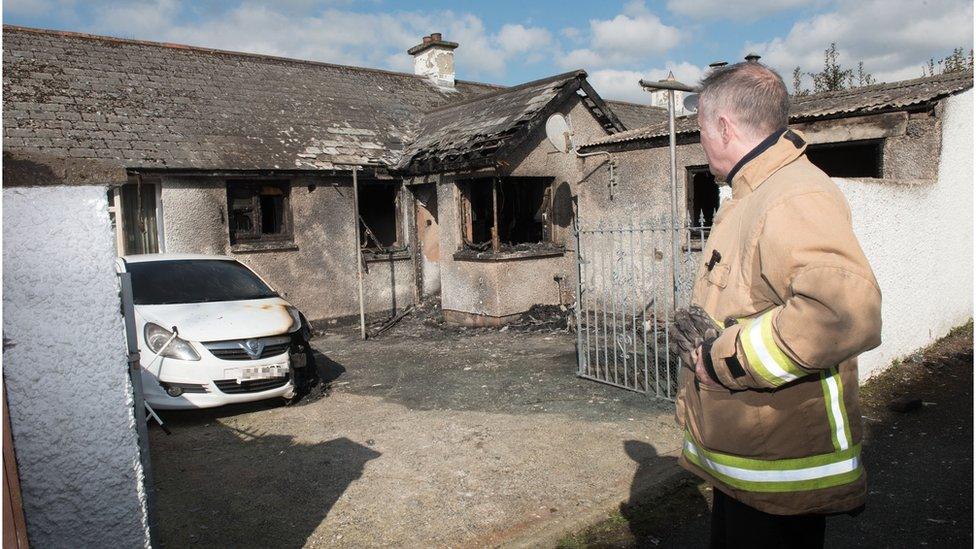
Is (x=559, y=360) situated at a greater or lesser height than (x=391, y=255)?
lesser

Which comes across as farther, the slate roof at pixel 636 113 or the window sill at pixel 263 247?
the slate roof at pixel 636 113

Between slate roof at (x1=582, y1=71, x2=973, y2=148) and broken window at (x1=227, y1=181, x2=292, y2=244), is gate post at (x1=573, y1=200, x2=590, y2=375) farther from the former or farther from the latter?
broken window at (x1=227, y1=181, x2=292, y2=244)

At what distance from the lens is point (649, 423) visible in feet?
18.6

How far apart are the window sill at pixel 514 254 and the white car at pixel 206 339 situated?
4.29 metres

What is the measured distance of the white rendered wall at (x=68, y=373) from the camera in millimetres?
2133

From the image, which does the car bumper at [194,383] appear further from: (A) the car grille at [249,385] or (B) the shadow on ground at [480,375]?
(B) the shadow on ground at [480,375]

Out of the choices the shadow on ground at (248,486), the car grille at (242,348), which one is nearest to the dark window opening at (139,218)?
the car grille at (242,348)

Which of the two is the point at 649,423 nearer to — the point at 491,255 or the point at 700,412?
the point at 700,412

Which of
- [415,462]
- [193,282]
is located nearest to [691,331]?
[415,462]

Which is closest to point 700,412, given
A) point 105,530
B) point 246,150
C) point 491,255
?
point 105,530

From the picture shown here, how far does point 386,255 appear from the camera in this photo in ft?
41.2

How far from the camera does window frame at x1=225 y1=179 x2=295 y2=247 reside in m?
11.1

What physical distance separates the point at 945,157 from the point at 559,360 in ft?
17.7

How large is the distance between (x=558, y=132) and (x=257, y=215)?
212 inches
